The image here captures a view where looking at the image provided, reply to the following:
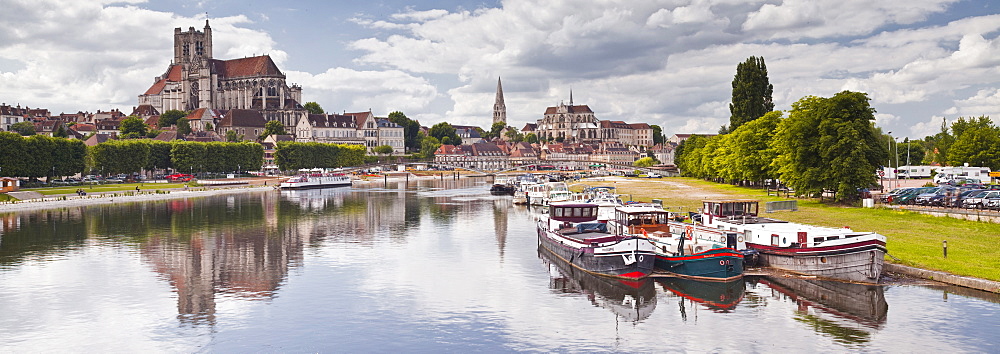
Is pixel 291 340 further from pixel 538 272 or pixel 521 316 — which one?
pixel 538 272

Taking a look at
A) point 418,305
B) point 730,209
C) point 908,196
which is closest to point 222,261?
point 418,305

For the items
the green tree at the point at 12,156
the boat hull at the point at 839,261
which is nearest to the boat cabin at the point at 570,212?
the boat hull at the point at 839,261

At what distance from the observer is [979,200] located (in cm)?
5234

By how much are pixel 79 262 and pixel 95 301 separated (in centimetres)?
1341

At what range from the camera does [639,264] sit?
36219 mm

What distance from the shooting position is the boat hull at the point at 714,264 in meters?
35.5

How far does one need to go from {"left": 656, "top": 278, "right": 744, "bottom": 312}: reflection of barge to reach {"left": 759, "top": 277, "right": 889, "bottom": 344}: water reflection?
1.65 metres

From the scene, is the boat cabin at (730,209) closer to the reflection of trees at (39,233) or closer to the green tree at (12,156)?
the reflection of trees at (39,233)

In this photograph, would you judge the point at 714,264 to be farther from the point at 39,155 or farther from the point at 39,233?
the point at 39,155

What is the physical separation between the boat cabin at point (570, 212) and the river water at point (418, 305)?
2506mm

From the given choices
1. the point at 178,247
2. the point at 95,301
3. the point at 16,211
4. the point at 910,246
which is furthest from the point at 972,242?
the point at 16,211

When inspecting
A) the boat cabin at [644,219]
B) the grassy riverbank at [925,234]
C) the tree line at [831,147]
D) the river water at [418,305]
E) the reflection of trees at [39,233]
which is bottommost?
the river water at [418,305]

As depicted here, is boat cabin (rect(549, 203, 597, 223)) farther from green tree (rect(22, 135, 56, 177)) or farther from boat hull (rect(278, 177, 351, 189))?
boat hull (rect(278, 177, 351, 189))

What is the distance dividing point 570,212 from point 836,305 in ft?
65.7
